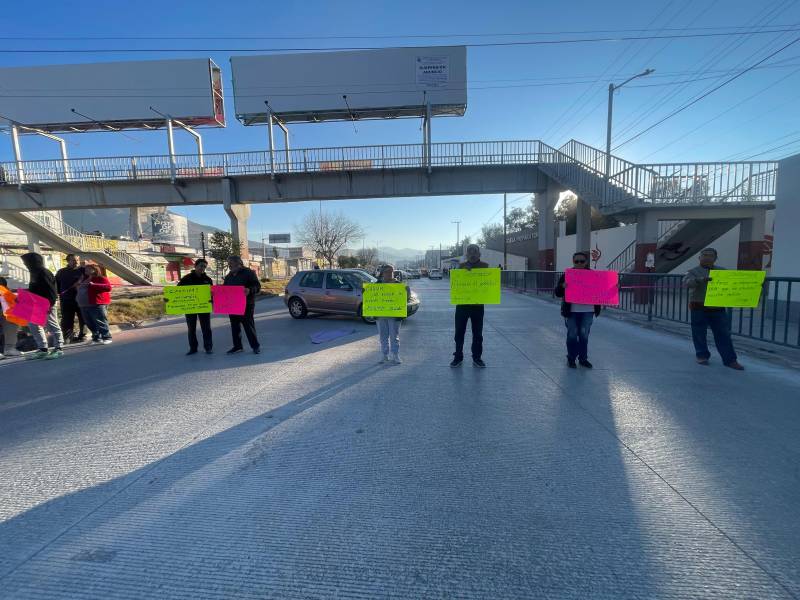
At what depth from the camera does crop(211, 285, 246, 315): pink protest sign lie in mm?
6504

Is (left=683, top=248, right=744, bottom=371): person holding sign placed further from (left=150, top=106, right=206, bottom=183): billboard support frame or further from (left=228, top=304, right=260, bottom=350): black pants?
(left=150, top=106, right=206, bottom=183): billboard support frame

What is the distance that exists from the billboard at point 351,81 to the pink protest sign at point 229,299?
1791 cm

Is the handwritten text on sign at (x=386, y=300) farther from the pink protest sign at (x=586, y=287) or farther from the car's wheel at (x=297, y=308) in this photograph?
the car's wheel at (x=297, y=308)

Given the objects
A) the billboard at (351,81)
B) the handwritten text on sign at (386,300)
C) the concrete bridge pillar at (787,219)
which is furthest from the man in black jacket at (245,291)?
the billboard at (351,81)

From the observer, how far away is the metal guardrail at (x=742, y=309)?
6301mm

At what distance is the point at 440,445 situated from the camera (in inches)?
127

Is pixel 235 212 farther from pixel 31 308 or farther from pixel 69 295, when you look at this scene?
pixel 31 308

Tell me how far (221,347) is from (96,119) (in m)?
23.5

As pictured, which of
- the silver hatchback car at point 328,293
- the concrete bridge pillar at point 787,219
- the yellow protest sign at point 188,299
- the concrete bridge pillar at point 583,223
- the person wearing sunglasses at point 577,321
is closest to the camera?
the person wearing sunglasses at point 577,321

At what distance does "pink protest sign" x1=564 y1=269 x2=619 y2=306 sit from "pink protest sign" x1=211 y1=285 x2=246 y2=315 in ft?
18.0

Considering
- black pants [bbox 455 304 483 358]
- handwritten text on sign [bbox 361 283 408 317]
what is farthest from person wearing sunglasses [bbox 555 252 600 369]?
handwritten text on sign [bbox 361 283 408 317]

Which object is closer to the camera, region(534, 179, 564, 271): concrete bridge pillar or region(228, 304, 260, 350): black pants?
region(228, 304, 260, 350): black pants

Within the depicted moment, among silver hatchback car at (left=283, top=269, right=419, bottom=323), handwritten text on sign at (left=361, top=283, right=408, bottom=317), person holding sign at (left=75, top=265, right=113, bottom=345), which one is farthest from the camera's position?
silver hatchback car at (left=283, top=269, right=419, bottom=323)

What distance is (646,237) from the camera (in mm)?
14492
